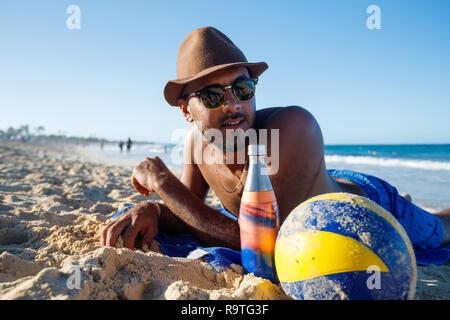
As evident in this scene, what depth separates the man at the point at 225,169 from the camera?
196 centimetres

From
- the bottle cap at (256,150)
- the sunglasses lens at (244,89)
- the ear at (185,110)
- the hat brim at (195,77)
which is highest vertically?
the hat brim at (195,77)

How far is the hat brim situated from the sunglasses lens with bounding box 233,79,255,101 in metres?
0.14

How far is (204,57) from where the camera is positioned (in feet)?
7.47

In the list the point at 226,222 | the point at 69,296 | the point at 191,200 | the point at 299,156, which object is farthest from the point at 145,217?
the point at 299,156

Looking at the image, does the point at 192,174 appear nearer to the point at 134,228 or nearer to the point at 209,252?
the point at 134,228

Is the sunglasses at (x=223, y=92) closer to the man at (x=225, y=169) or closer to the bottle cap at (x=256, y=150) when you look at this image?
the man at (x=225, y=169)

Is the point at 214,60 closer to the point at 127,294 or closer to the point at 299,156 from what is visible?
the point at 299,156

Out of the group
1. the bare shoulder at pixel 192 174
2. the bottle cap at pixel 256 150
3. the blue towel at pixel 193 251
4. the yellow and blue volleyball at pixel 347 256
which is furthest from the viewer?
the bare shoulder at pixel 192 174

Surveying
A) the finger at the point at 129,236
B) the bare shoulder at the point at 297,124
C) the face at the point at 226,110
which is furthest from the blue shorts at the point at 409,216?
the finger at the point at 129,236

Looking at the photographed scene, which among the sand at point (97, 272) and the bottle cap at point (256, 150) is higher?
the bottle cap at point (256, 150)

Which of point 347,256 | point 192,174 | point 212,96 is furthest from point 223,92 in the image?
point 347,256

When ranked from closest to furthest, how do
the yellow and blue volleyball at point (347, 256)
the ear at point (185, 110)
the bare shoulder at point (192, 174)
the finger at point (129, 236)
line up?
the yellow and blue volleyball at point (347, 256), the finger at point (129, 236), the ear at point (185, 110), the bare shoulder at point (192, 174)

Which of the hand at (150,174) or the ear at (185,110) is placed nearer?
the hand at (150,174)

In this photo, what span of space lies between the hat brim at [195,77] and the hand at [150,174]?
697 millimetres
